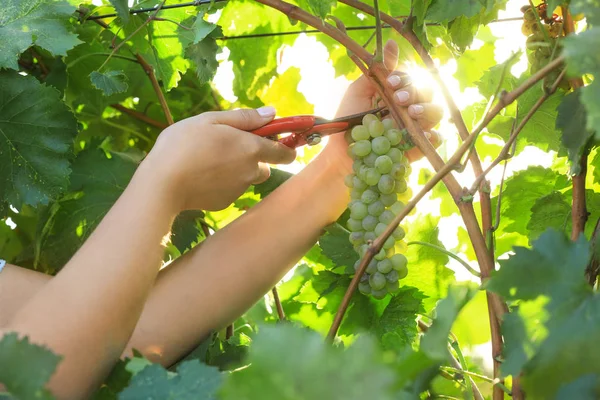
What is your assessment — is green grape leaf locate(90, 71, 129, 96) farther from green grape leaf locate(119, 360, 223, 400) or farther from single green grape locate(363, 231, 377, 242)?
green grape leaf locate(119, 360, 223, 400)

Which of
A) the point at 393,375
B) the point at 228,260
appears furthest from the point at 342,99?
the point at 393,375

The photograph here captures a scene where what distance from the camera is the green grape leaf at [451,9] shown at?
0.80m

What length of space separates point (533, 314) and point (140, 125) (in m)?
1.20

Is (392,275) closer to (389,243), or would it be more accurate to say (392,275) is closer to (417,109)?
(389,243)

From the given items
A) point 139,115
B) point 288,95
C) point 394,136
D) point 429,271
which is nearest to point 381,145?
point 394,136

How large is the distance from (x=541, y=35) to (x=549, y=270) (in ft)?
1.33

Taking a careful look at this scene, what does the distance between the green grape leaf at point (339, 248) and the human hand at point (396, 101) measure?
5.4 inches

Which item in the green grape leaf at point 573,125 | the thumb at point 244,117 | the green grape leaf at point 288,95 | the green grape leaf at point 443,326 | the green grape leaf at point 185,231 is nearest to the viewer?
the green grape leaf at point 443,326

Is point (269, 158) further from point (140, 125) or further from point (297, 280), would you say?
point (140, 125)

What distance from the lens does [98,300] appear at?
32.9 inches

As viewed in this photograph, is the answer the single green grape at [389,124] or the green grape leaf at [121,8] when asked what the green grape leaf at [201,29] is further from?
the single green grape at [389,124]

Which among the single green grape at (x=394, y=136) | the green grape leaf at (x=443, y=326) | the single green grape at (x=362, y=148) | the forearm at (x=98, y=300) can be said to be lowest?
the green grape leaf at (x=443, y=326)

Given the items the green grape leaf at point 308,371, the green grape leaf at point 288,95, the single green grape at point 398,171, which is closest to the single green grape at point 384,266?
the single green grape at point 398,171

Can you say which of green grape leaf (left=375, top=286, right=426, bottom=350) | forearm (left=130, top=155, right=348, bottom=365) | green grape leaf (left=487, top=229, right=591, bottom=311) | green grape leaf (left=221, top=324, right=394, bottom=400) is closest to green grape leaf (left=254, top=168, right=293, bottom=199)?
forearm (left=130, top=155, right=348, bottom=365)
